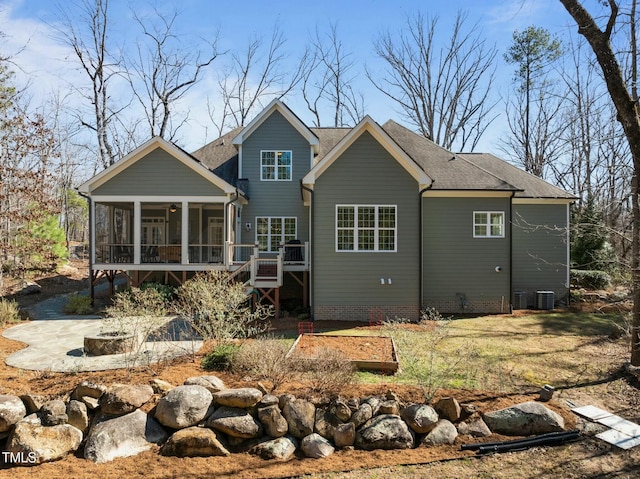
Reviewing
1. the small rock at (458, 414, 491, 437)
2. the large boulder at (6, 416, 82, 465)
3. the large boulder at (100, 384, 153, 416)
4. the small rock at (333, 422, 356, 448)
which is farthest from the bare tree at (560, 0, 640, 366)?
the large boulder at (6, 416, 82, 465)

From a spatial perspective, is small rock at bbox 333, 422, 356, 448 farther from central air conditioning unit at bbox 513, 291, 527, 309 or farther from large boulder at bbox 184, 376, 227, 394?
central air conditioning unit at bbox 513, 291, 527, 309

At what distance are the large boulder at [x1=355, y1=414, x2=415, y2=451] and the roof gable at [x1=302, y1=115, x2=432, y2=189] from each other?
26.8ft

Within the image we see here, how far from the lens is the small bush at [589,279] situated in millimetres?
18750

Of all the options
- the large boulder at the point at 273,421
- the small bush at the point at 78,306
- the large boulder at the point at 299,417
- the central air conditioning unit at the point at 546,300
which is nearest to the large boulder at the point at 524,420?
the large boulder at the point at 299,417

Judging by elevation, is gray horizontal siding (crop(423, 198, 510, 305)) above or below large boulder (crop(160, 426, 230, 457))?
above

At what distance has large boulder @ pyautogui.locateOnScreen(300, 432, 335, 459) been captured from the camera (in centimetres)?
589

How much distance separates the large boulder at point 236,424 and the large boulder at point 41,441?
206 centimetres

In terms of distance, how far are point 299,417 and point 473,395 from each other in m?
3.12

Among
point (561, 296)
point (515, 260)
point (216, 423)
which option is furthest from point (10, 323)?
point (561, 296)

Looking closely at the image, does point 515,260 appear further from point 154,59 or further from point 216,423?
point 154,59

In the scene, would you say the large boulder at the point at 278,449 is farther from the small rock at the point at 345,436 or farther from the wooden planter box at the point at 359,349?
the wooden planter box at the point at 359,349

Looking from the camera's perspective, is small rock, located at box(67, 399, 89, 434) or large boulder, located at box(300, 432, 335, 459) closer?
large boulder, located at box(300, 432, 335, 459)

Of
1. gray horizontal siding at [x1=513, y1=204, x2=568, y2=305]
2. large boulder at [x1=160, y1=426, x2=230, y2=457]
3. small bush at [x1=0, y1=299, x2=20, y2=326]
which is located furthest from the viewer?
gray horizontal siding at [x1=513, y1=204, x2=568, y2=305]

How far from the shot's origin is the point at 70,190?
35.5 metres
